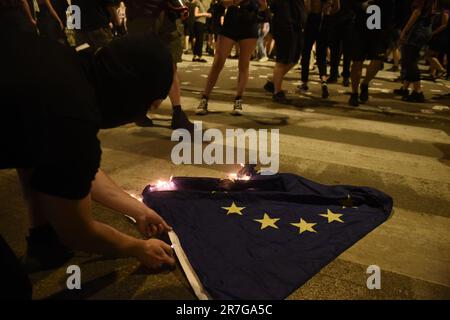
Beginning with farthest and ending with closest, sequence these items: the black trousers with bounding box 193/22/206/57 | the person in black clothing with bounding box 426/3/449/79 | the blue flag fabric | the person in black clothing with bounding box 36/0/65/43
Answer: the black trousers with bounding box 193/22/206/57 < the person in black clothing with bounding box 426/3/449/79 < the person in black clothing with bounding box 36/0/65/43 < the blue flag fabric

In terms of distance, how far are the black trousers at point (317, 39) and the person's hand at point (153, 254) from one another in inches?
218

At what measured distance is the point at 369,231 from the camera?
8.50 ft

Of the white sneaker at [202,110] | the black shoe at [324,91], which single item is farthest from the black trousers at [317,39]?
the white sneaker at [202,110]

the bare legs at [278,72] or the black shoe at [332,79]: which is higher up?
the bare legs at [278,72]

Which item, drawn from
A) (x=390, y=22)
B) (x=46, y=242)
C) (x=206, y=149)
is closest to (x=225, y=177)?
(x=206, y=149)

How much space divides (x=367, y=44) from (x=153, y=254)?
17.2 ft

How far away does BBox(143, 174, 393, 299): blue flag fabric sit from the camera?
82.0 inches

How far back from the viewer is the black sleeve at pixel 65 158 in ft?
4.31

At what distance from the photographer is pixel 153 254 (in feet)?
6.15

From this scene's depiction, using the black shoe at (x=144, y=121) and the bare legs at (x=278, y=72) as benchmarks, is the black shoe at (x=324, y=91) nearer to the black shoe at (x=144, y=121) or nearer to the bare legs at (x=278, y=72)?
the bare legs at (x=278, y=72)

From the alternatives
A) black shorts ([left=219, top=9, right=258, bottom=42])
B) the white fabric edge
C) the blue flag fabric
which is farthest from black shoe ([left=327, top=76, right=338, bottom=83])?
the white fabric edge

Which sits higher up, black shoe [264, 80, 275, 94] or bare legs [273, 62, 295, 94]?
bare legs [273, 62, 295, 94]

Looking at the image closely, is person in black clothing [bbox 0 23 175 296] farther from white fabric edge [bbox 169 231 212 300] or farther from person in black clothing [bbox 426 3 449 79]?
person in black clothing [bbox 426 3 449 79]

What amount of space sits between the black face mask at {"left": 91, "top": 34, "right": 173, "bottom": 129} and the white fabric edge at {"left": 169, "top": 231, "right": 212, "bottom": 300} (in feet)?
2.85
